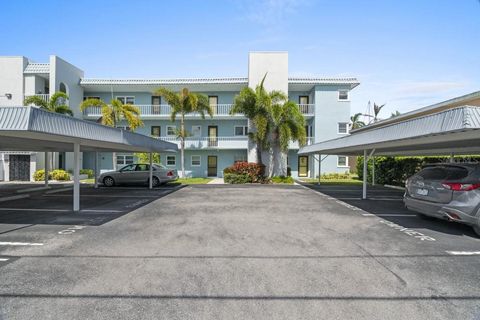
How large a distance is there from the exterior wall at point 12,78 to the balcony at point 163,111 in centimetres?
493

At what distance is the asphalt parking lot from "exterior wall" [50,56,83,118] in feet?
62.5

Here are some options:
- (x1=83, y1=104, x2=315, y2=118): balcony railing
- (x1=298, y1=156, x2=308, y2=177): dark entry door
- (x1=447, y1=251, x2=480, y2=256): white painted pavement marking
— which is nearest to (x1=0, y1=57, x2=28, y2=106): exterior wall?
(x1=83, y1=104, x2=315, y2=118): balcony railing

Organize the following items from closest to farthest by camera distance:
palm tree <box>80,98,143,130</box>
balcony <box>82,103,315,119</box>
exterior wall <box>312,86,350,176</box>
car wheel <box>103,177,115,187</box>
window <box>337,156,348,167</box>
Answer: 1. car wheel <box>103,177,115,187</box>
2. palm tree <box>80,98,143,130</box>
3. exterior wall <box>312,86,350,176</box>
4. balcony <box>82,103,315,119</box>
5. window <box>337,156,348,167</box>

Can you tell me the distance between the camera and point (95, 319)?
3.00 metres

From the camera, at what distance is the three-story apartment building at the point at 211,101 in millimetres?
22312

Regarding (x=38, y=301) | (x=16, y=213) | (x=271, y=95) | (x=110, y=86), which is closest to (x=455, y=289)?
(x=38, y=301)

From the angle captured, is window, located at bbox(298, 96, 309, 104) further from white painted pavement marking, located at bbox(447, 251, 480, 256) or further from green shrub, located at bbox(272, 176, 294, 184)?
white painted pavement marking, located at bbox(447, 251, 480, 256)

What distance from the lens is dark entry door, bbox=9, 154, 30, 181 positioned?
22000 mm

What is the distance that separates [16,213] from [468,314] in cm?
1110

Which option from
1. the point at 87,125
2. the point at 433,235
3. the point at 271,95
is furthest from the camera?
the point at 271,95

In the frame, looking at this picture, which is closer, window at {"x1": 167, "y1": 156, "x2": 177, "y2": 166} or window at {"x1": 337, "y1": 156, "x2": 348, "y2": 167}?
window at {"x1": 337, "y1": 156, "x2": 348, "y2": 167}

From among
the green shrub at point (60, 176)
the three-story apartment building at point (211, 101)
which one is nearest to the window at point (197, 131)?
the three-story apartment building at point (211, 101)

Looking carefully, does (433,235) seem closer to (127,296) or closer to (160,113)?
(127,296)

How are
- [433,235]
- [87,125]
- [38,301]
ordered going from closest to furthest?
[38,301] < [433,235] < [87,125]
